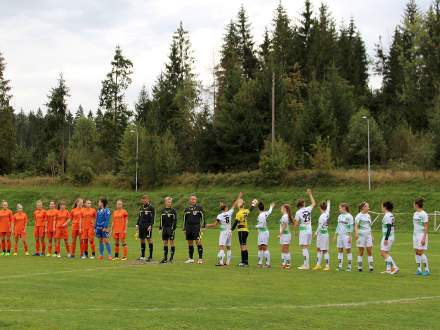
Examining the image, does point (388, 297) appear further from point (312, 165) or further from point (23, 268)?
point (312, 165)

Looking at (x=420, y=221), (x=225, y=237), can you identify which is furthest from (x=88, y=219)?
(x=420, y=221)

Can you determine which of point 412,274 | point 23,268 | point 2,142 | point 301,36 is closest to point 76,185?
point 2,142

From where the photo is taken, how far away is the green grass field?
11.9 meters

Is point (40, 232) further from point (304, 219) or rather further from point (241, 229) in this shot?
point (304, 219)

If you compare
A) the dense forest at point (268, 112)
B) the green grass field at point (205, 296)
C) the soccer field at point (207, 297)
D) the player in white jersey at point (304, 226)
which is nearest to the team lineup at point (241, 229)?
the player in white jersey at point (304, 226)

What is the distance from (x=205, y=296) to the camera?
15133 millimetres

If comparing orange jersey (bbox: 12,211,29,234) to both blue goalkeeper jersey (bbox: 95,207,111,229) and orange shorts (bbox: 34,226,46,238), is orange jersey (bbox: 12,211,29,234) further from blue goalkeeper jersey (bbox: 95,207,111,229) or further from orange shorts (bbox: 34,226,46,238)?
blue goalkeeper jersey (bbox: 95,207,111,229)

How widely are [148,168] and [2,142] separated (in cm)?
3329

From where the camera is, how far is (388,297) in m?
15.2

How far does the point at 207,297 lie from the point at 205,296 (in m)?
0.17

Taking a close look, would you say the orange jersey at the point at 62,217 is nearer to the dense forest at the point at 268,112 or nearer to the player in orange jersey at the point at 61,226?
the player in orange jersey at the point at 61,226

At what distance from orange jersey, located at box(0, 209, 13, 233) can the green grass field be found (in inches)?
156

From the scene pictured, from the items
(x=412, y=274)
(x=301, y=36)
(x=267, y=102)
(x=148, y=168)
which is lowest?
(x=412, y=274)

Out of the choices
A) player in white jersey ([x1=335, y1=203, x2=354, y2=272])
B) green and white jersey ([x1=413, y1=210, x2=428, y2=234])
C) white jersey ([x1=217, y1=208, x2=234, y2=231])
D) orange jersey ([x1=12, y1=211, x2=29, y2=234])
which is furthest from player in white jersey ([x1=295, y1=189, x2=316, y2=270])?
orange jersey ([x1=12, y1=211, x2=29, y2=234])
